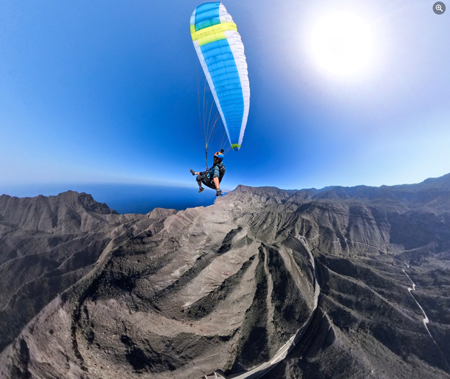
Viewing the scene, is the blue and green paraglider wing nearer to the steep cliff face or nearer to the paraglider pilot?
the paraglider pilot

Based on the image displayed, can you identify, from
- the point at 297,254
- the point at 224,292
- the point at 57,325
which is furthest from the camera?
the point at 297,254

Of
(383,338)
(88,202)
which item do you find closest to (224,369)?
(383,338)

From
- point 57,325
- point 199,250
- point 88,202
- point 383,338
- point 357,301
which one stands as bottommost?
point 383,338

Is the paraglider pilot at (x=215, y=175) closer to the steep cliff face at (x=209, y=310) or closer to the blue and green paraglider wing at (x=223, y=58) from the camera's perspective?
the blue and green paraglider wing at (x=223, y=58)

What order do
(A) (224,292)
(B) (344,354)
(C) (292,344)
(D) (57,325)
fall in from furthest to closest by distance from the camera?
(A) (224,292) → (C) (292,344) → (B) (344,354) → (D) (57,325)

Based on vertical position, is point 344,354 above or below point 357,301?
below

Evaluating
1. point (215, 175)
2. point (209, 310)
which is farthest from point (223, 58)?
point (209, 310)

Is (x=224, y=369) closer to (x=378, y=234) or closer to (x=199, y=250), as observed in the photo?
(x=199, y=250)

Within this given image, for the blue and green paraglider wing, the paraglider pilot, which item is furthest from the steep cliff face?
the blue and green paraglider wing
